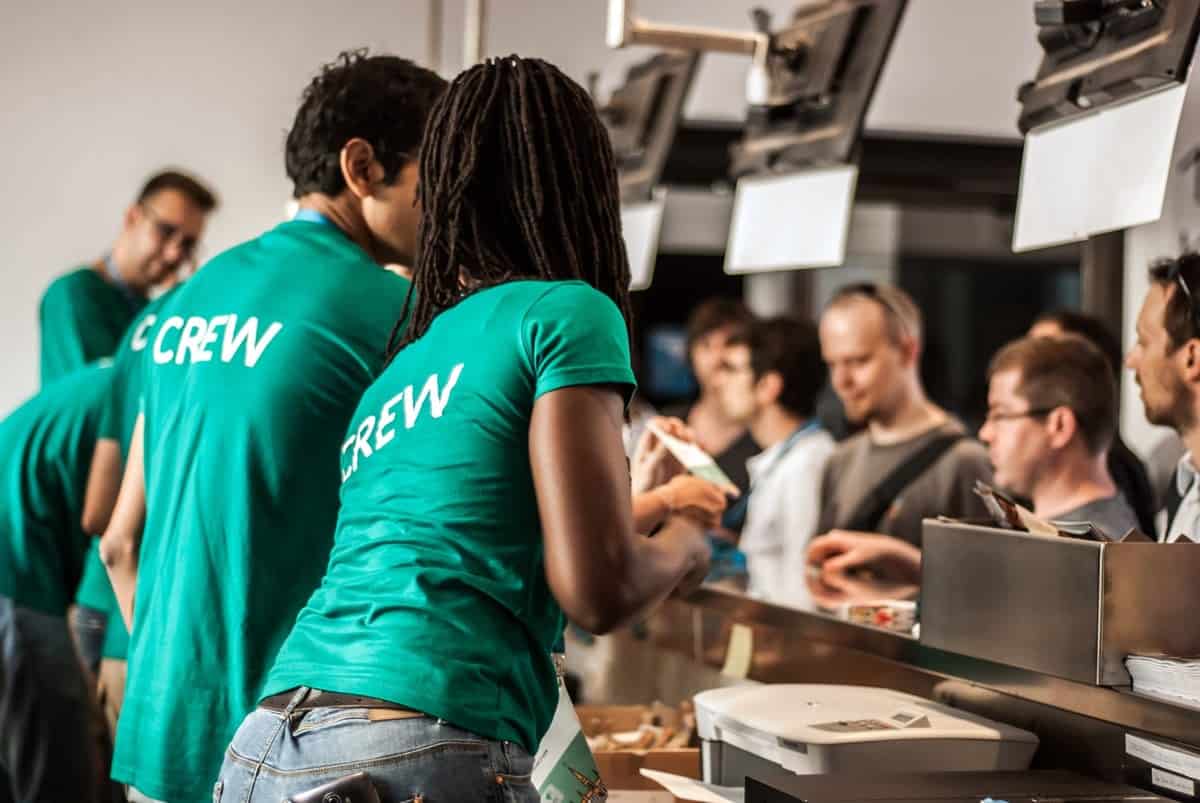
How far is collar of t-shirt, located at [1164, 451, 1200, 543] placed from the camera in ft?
6.88

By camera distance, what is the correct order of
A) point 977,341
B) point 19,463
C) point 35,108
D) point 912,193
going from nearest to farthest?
point 19,463
point 35,108
point 912,193
point 977,341

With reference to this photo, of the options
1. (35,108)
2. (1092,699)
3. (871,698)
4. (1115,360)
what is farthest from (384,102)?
(35,108)

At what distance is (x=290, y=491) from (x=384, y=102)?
1.61ft

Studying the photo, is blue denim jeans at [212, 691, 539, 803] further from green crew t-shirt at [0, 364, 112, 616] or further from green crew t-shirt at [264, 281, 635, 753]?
green crew t-shirt at [0, 364, 112, 616]

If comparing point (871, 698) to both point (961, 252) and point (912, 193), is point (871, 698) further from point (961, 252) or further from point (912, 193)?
point (961, 252)

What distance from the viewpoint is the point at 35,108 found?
14.8 feet

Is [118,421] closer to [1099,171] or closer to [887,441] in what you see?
[1099,171]

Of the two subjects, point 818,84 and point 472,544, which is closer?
point 472,544

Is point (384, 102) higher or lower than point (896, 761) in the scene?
higher

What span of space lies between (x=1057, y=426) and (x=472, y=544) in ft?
5.60

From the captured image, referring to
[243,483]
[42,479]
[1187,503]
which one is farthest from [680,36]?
[243,483]

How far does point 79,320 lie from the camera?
3824 millimetres

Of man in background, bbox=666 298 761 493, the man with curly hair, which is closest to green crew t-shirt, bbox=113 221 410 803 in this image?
the man with curly hair

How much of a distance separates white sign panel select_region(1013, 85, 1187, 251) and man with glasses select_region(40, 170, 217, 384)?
2.37 m
